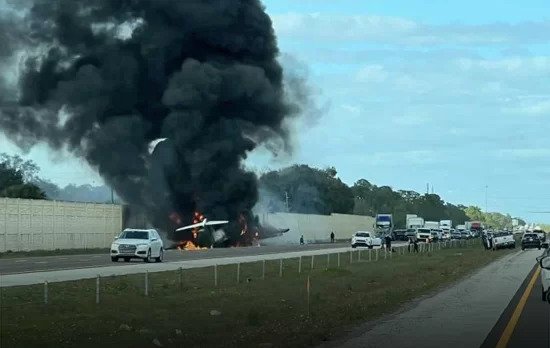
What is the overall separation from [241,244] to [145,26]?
2200cm

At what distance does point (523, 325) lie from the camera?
17.9 m

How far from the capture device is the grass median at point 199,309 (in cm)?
1594

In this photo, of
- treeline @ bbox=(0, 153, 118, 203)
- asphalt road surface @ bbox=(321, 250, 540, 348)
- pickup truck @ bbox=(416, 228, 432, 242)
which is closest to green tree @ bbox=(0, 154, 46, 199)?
treeline @ bbox=(0, 153, 118, 203)

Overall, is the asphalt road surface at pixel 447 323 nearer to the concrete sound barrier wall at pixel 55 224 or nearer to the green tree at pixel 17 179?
the concrete sound barrier wall at pixel 55 224

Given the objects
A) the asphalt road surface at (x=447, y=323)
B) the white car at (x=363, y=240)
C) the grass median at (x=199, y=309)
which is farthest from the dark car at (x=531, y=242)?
the asphalt road surface at (x=447, y=323)

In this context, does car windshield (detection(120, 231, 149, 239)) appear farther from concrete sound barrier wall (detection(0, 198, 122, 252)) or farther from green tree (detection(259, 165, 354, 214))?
green tree (detection(259, 165, 354, 214))

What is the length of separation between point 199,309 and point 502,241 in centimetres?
6542

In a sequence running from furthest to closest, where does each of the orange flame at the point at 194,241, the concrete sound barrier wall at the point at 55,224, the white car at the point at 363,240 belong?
1. the white car at the point at 363,240
2. the orange flame at the point at 194,241
3. the concrete sound barrier wall at the point at 55,224

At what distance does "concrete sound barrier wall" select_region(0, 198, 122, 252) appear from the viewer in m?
59.7

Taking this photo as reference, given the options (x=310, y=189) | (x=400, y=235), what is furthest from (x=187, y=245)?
(x=310, y=189)

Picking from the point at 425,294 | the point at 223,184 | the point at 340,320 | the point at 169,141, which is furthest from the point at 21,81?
the point at 340,320

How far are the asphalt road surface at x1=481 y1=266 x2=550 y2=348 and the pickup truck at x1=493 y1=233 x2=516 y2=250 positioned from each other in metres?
55.7

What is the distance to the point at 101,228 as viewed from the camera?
72.4m

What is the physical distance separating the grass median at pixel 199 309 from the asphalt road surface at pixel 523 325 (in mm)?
2785
